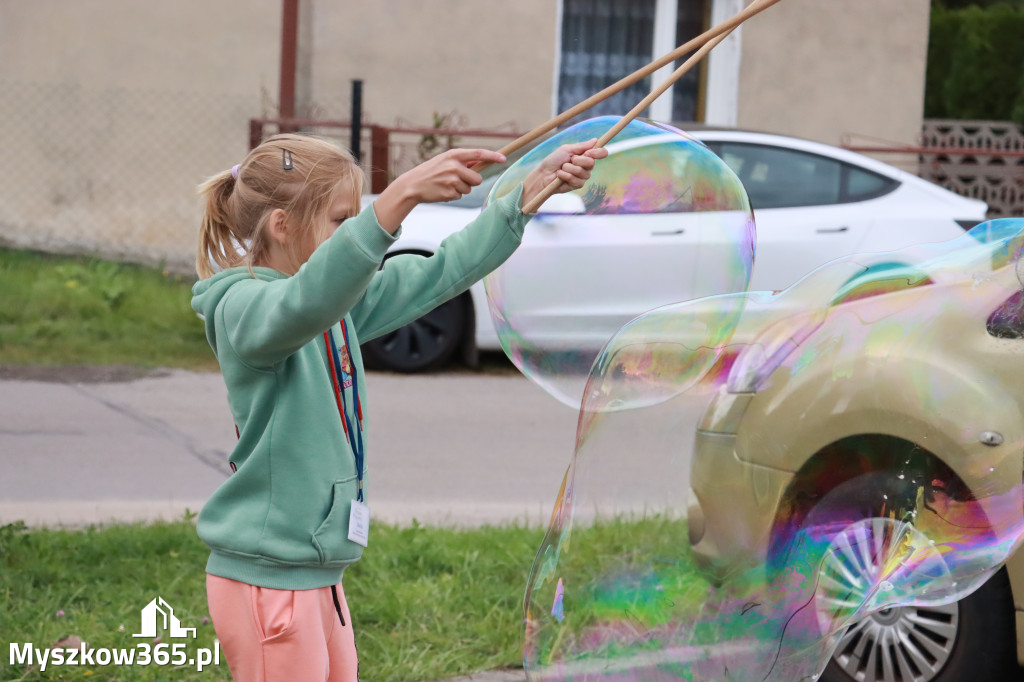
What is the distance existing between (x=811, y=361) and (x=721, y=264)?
478 mm

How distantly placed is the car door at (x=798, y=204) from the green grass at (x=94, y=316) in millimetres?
3675

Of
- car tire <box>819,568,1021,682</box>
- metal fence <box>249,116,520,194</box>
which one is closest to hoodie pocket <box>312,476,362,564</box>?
car tire <box>819,568,1021,682</box>

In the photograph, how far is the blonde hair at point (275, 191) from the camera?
2.31 meters

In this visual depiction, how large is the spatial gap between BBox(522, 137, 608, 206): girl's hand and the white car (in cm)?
531

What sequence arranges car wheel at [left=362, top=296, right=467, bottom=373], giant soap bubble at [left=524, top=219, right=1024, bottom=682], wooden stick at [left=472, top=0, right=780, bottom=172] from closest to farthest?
wooden stick at [left=472, top=0, right=780, bottom=172] < giant soap bubble at [left=524, top=219, right=1024, bottom=682] < car wheel at [left=362, top=296, right=467, bottom=373]

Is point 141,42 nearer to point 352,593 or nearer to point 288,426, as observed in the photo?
point 352,593

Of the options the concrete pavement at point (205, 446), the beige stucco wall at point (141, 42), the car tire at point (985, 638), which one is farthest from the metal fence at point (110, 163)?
the car tire at point (985, 638)

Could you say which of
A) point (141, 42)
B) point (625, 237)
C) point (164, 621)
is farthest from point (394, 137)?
point (625, 237)

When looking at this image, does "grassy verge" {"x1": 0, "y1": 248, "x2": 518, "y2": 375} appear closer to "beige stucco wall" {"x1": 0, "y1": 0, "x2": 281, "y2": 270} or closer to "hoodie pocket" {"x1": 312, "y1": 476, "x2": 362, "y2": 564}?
"beige stucco wall" {"x1": 0, "y1": 0, "x2": 281, "y2": 270}

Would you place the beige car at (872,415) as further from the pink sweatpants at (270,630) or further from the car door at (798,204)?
the car door at (798,204)

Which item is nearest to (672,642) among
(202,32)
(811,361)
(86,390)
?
(811,361)

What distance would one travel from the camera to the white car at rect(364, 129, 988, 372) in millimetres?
8086

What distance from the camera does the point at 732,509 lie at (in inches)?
110

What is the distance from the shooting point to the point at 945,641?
341 cm
